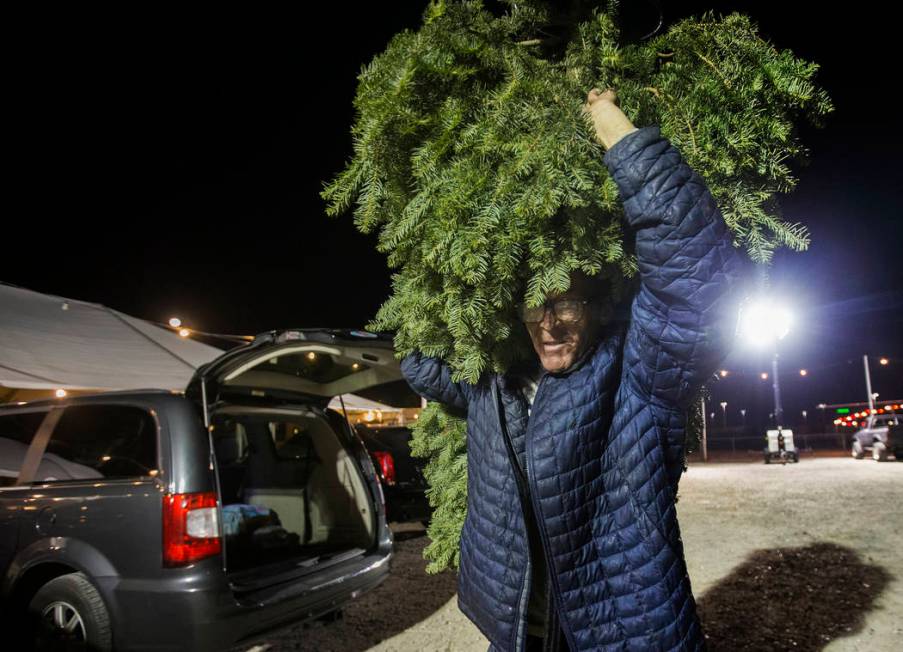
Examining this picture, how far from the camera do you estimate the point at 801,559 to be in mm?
5566

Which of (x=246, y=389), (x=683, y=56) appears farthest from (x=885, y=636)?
(x=246, y=389)

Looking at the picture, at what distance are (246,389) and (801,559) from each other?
561 centimetres

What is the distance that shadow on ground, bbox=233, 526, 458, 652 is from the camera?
4.12 metres

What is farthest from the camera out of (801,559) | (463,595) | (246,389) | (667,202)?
(801,559)

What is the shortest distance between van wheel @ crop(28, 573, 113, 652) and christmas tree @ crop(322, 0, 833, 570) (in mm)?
2770

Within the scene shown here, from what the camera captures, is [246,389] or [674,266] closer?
[674,266]

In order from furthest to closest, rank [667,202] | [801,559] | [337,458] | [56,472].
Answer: [801,559] < [337,458] < [56,472] < [667,202]

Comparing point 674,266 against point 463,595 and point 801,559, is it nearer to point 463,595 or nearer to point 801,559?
point 463,595

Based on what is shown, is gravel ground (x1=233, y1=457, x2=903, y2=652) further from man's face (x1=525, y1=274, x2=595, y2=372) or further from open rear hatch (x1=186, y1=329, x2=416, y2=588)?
man's face (x1=525, y1=274, x2=595, y2=372)

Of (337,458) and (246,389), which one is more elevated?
(246,389)

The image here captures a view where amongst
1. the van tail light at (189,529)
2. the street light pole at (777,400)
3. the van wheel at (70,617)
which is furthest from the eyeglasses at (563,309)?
the street light pole at (777,400)

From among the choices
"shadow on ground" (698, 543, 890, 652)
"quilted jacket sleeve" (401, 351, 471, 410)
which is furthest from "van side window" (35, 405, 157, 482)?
"shadow on ground" (698, 543, 890, 652)

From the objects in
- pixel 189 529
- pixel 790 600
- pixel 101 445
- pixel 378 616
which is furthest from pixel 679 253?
pixel 378 616

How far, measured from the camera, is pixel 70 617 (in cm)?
321
